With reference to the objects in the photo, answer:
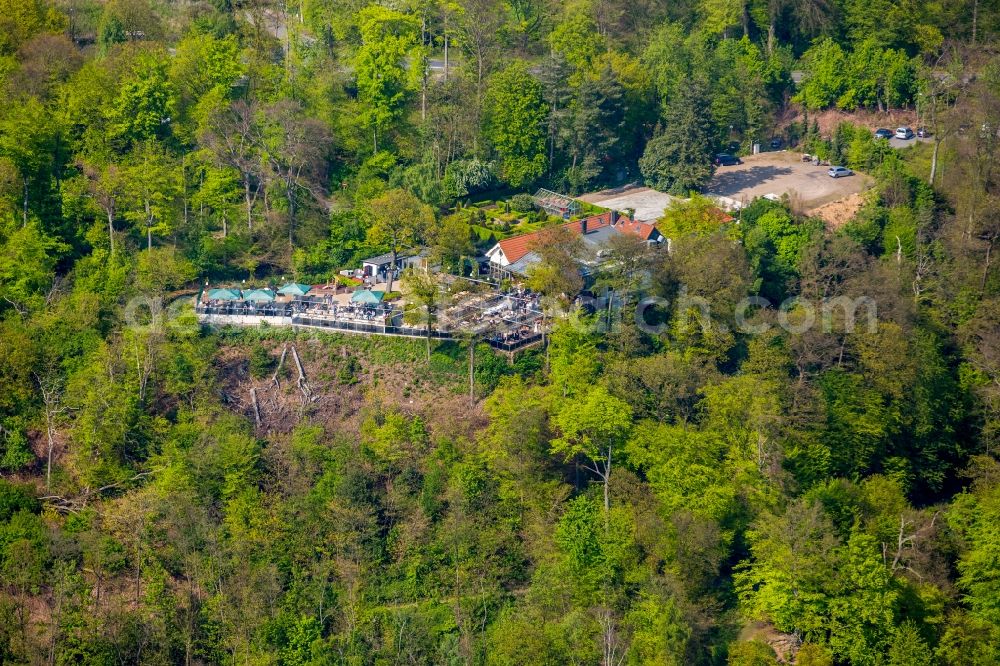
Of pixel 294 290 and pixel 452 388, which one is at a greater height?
pixel 294 290

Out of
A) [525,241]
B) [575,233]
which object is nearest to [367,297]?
[525,241]

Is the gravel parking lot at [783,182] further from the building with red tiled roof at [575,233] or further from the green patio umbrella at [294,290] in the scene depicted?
the green patio umbrella at [294,290]

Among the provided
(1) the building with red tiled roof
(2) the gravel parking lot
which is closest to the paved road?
(2) the gravel parking lot

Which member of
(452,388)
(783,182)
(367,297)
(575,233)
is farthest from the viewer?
(783,182)

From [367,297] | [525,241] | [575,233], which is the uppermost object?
[575,233]

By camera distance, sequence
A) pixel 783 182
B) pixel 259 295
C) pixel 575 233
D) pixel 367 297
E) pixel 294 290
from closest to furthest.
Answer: pixel 367 297
pixel 259 295
pixel 294 290
pixel 575 233
pixel 783 182

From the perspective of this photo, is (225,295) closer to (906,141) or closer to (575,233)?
(575,233)

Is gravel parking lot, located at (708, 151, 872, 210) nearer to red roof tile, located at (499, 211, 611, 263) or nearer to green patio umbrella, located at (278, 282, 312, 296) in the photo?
red roof tile, located at (499, 211, 611, 263)
